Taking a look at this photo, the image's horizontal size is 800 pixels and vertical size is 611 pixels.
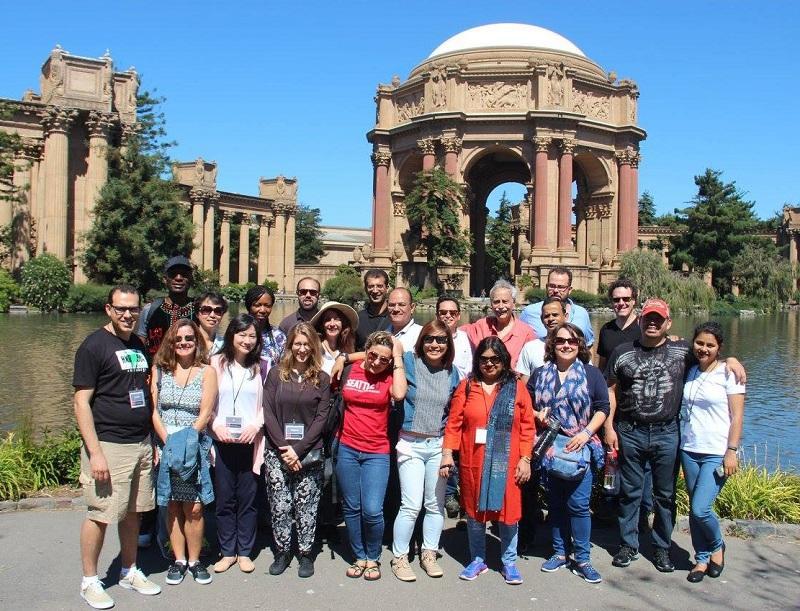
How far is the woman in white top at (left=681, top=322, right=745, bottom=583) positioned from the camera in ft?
17.9

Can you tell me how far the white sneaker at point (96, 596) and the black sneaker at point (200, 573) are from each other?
0.57 m

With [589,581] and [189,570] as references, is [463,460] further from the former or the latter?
[189,570]

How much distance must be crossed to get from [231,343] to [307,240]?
88.2 meters

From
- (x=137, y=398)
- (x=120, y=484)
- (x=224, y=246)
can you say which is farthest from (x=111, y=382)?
(x=224, y=246)

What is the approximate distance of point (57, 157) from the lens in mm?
32719

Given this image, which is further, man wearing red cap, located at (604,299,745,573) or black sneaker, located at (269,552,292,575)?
man wearing red cap, located at (604,299,745,573)

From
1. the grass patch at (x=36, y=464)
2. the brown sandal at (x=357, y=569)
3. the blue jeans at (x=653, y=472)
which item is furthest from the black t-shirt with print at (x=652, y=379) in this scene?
the grass patch at (x=36, y=464)

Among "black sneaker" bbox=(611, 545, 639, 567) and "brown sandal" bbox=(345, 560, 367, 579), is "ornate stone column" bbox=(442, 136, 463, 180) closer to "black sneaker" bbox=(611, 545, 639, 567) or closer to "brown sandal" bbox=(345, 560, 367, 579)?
"black sneaker" bbox=(611, 545, 639, 567)

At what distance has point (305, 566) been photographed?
5434mm

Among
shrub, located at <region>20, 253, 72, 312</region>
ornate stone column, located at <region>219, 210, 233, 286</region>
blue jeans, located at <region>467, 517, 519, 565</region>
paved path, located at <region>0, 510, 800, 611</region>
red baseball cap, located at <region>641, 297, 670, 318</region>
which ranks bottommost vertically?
paved path, located at <region>0, 510, 800, 611</region>

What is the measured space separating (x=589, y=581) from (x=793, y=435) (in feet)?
22.6

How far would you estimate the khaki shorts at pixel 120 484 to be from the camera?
4906mm

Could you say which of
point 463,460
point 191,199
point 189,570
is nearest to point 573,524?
point 463,460

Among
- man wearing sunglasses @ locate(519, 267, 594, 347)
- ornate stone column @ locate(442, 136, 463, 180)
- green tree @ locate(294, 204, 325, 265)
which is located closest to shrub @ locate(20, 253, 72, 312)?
ornate stone column @ locate(442, 136, 463, 180)
